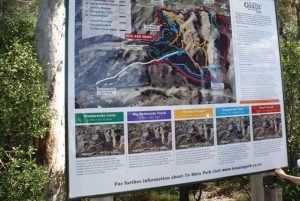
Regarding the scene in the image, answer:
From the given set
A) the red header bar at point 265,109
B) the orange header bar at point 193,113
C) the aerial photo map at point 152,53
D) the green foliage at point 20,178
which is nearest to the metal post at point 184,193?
the orange header bar at point 193,113

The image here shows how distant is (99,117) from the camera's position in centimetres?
351

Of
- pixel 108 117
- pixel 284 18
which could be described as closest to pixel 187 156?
pixel 108 117

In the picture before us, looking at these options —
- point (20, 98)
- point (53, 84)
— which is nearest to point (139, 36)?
point (20, 98)

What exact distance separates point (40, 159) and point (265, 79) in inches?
113

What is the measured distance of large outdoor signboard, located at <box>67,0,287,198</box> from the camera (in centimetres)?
350

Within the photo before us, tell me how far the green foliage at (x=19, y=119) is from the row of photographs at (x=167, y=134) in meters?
0.89

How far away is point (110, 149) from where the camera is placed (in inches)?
139

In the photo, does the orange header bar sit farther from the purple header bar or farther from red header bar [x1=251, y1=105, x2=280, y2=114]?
red header bar [x1=251, y1=105, x2=280, y2=114]

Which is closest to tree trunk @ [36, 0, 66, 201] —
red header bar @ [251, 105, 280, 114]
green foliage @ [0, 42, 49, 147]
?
green foliage @ [0, 42, 49, 147]

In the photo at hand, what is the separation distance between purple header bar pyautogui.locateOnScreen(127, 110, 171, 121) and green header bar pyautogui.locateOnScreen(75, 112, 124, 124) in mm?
104

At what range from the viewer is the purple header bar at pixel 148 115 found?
3692mm

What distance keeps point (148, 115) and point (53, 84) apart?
67.0 inches

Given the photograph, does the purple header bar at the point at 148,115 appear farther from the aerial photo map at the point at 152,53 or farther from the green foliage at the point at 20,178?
the green foliage at the point at 20,178

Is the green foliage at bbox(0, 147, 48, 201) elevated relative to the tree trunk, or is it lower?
lower
